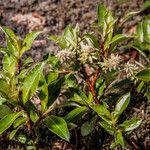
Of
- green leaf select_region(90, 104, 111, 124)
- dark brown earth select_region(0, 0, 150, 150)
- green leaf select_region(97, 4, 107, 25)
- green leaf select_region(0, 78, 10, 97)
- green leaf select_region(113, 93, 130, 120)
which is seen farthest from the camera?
dark brown earth select_region(0, 0, 150, 150)

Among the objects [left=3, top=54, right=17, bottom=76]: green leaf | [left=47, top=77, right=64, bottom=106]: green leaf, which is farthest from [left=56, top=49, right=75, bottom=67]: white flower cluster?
[left=3, top=54, right=17, bottom=76]: green leaf

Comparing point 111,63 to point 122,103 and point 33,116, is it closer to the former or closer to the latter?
point 122,103

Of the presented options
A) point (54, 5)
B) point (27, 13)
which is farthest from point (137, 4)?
point (27, 13)

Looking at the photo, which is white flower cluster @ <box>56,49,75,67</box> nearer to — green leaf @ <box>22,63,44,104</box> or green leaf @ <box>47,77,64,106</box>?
green leaf @ <box>22,63,44,104</box>

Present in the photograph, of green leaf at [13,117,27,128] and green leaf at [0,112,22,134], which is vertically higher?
green leaf at [0,112,22,134]

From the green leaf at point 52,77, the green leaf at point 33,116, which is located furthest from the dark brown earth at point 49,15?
the green leaf at point 33,116

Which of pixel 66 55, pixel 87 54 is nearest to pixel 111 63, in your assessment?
pixel 87 54

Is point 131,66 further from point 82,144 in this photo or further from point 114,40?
point 82,144
